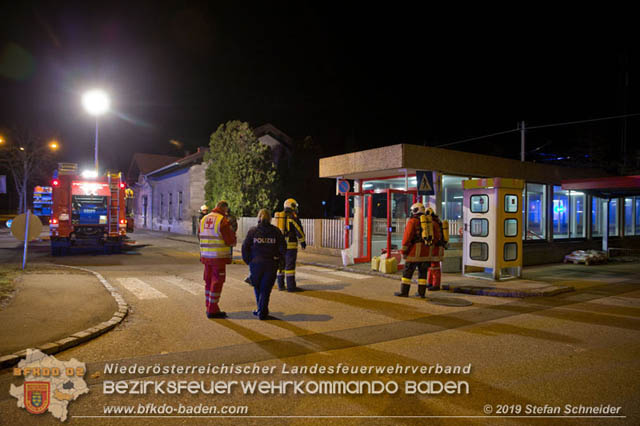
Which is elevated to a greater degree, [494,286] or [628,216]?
[628,216]

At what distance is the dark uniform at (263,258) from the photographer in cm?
702

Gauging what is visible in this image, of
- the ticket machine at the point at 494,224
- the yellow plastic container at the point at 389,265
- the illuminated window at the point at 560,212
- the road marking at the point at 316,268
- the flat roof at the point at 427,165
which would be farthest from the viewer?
the illuminated window at the point at 560,212

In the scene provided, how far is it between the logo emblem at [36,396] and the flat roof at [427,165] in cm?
986

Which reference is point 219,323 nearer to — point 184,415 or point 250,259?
point 250,259

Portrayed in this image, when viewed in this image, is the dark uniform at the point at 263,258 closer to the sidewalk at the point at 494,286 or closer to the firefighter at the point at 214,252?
the firefighter at the point at 214,252

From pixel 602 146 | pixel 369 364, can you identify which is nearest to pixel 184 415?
pixel 369 364

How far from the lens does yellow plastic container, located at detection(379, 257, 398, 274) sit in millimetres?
12641

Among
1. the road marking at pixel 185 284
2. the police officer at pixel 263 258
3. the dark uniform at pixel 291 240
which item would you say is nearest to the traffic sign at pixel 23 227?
the road marking at pixel 185 284

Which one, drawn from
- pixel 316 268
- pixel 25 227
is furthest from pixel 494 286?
pixel 25 227

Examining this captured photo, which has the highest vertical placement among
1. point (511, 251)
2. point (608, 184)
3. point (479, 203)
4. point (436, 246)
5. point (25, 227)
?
point (608, 184)

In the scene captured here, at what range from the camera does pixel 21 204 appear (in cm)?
4728

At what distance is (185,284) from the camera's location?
1068cm

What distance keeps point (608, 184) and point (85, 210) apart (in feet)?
68.5

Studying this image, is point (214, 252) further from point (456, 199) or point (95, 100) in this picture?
point (95, 100)
